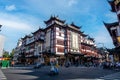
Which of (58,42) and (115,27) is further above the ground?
(115,27)

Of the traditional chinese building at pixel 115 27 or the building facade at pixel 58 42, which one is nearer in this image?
the traditional chinese building at pixel 115 27

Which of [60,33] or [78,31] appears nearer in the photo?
[60,33]

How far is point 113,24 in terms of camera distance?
33.8 metres

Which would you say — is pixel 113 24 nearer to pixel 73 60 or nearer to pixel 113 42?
pixel 113 42

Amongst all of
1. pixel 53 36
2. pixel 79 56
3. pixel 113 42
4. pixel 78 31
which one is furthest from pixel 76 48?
pixel 113 42

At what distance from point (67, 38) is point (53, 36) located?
5904 millimetres

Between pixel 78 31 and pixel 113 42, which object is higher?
pixel 78 31

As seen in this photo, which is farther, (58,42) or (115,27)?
(58,42)

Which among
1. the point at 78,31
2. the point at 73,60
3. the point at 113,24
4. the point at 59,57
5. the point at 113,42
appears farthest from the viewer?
the point at 78,31

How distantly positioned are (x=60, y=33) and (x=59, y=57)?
8897 mm

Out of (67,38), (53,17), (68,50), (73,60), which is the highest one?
(53,17)

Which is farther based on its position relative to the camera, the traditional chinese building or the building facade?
the building facade

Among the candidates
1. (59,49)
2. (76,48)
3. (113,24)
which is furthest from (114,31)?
(76,48)

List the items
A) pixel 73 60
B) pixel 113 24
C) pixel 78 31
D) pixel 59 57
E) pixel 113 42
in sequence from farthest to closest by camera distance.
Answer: pixel 78 31, pixel 73 60, pixel 59 57, pixel 113 42, pixel 113 24
